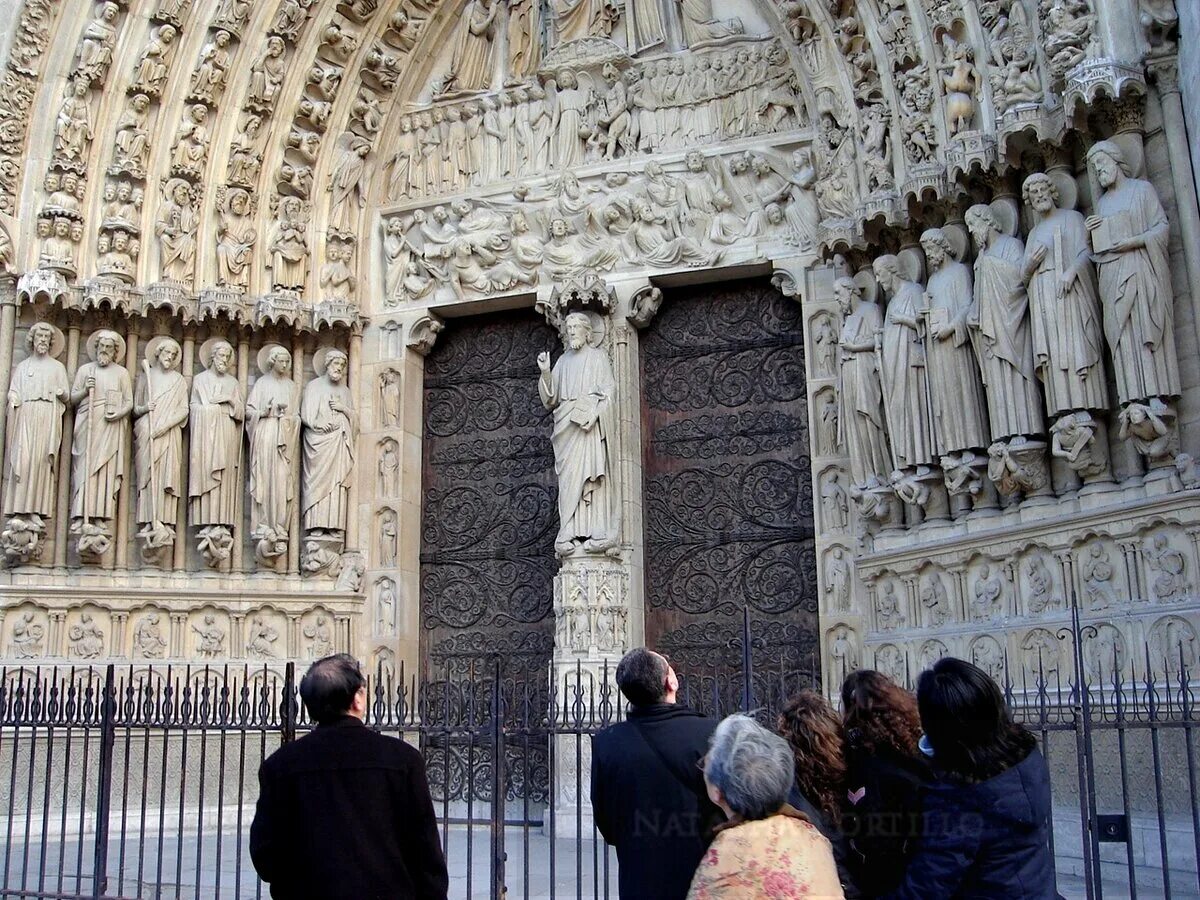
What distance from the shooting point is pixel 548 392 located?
10016 mm

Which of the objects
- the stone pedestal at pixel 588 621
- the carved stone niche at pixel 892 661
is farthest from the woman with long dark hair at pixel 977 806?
the stone pedestal at pixel 588 621

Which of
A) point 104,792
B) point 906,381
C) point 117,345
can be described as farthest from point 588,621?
point 117,345

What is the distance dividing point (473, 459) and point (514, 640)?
65.8 inches

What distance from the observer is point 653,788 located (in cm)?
321

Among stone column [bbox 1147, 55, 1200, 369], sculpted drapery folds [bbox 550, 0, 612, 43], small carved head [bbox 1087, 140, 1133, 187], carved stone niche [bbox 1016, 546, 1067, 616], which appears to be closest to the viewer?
stone column [bbox 1147, 55, 1200, 369]

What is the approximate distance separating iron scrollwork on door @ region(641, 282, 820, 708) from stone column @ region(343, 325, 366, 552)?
2.48 m

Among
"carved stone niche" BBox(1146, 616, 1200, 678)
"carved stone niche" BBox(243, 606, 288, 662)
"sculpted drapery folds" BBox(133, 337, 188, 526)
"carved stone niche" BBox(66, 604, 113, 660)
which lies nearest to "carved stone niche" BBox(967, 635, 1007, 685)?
"carved stone niche" BBox(1146, 616, 1200, 678)

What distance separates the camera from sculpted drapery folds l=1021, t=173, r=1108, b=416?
7.05 meters

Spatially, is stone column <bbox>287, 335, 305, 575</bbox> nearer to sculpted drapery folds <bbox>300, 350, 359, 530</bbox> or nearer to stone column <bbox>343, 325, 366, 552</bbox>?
sculpted drapery folds <bbox>300, 350, 359, 530</bbox>

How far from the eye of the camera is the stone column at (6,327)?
983cm

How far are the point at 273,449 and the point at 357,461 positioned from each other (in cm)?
79

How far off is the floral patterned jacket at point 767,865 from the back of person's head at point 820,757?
0.46 metres

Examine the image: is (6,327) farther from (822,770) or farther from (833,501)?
(822,770)

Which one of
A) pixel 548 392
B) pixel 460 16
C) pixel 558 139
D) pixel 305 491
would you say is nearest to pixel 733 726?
pixel 548 392
